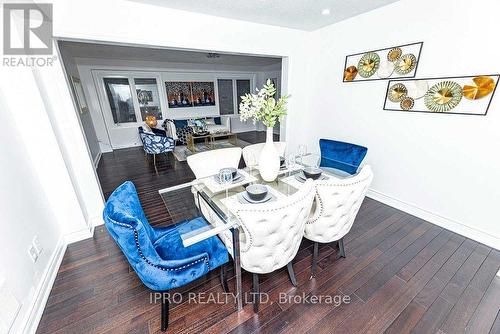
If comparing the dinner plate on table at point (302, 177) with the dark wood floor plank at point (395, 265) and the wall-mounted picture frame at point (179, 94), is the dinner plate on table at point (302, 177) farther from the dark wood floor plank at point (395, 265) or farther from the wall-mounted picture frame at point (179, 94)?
the wall-mounted picture frame at point (179, 94)

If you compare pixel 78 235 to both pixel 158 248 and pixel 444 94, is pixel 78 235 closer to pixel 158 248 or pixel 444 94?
pixel 158 248

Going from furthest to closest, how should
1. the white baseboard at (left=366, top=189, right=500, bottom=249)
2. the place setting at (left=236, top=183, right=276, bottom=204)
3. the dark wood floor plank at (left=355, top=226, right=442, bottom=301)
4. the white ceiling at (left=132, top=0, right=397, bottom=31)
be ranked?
the white ceiling at (left=132, top=0, right=397, bottom=31) < the white baseboard at (left=366, top=189, right=500, bottom=249) < the dark wood floor plank at (left=355, top=226, right=442, bottom=301) < the place setting at (left=236, top=183, right=276, bottom=204)

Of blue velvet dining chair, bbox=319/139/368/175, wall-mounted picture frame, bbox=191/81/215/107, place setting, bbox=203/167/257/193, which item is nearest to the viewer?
place setting, bbox=203/167/257/193

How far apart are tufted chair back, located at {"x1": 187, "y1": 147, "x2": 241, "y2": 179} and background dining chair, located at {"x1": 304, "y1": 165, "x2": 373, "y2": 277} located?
41.6 inches

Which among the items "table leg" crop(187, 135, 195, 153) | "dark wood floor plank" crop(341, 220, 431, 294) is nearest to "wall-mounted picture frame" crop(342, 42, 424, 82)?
"dark wood floor plank" crop(341, 220, 431, 294)

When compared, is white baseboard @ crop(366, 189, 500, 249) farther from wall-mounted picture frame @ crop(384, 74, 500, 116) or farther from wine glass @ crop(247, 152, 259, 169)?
wine glass @ crop(247, 152, 259, 169)

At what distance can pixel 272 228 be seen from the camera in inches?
43.9

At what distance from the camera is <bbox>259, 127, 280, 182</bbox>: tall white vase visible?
67.3 inches

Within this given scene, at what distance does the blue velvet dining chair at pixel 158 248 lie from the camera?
39.8 inches

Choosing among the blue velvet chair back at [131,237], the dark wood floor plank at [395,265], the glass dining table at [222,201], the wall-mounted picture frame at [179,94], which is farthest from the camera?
the wall-mounted picture frame at [179,94]

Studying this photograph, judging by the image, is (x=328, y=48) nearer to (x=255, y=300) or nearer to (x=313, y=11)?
(x=313, y=11)

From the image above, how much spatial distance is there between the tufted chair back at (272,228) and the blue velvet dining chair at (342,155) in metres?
1.38

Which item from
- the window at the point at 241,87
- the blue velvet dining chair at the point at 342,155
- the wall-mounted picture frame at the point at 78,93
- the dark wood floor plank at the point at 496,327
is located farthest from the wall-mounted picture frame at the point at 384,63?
the window at the point at 241,87

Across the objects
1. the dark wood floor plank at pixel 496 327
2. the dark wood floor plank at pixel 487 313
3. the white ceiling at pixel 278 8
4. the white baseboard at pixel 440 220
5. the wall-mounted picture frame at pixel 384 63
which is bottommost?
the dark wood floor plank at pixel 496 327
